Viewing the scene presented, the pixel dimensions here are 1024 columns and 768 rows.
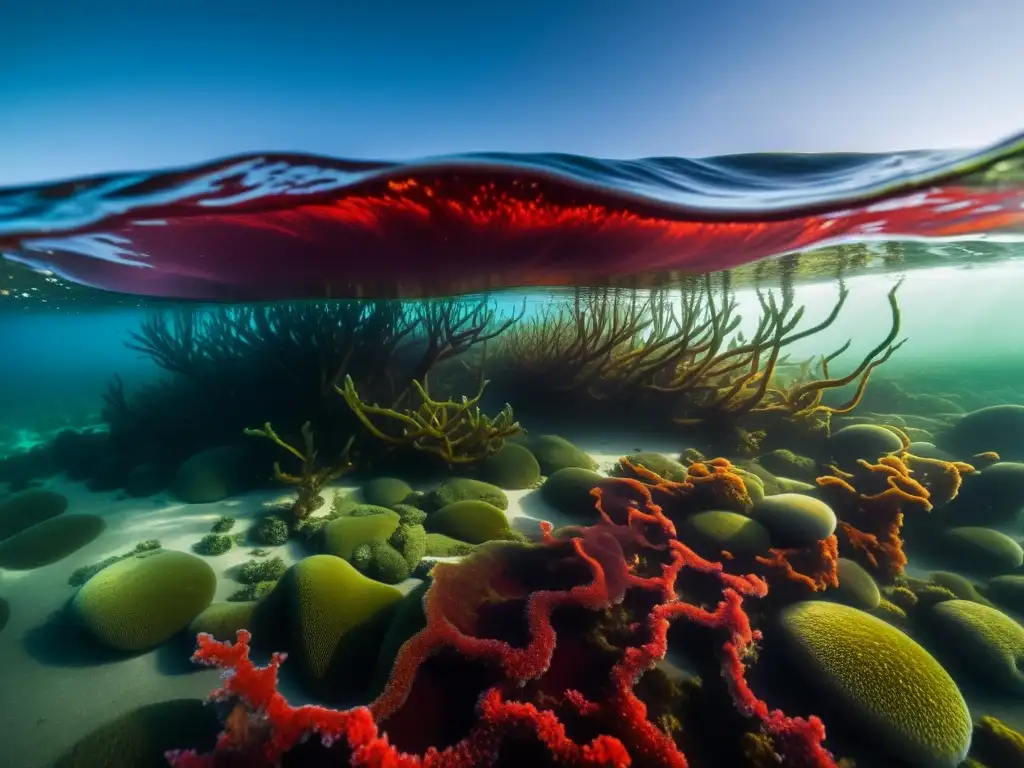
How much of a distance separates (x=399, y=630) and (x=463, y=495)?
2103 millimetres

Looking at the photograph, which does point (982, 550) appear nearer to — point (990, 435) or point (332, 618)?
point (990, 435)

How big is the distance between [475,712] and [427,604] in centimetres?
63

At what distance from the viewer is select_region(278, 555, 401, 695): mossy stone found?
2.42m

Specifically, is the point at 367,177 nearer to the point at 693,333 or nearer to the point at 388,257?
the point at 388,257

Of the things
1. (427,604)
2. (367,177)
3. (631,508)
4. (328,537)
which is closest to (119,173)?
(367,177)

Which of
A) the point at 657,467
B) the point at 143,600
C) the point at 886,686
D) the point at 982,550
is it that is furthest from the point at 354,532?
the point at 982,550

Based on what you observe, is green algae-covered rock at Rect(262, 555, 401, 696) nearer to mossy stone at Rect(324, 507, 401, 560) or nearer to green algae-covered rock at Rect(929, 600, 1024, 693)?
mossy stone at Rect(324, 507, 401, 560)

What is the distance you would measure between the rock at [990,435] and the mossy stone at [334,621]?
9.06 meters

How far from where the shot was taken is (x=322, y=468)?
497 centimetres

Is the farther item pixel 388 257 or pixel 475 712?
pixel 388 257

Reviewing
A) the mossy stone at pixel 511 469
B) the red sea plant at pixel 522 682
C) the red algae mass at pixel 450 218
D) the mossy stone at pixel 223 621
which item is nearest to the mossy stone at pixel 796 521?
A: the red sea plant at pixel 522 682

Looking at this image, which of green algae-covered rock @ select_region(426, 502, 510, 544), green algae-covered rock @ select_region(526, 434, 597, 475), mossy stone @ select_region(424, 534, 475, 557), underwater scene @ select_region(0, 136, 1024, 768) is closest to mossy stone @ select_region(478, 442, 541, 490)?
underwater scene @ select_region(0, 136, 1024, 768)

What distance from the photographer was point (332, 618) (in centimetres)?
263

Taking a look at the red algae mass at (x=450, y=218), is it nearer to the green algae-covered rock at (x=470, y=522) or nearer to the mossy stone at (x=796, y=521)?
the mossy stone at (x=796, y=521)
